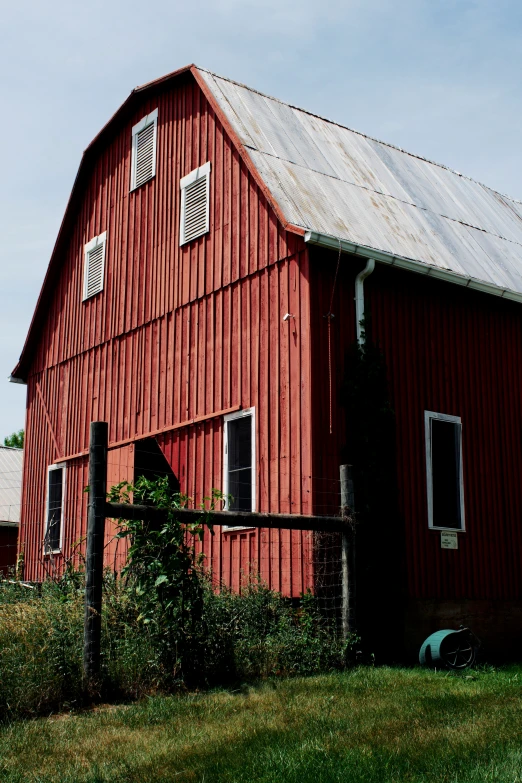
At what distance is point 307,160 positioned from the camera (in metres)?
14.1

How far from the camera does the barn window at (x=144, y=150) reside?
15.9 meters

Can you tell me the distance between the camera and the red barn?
11789mm

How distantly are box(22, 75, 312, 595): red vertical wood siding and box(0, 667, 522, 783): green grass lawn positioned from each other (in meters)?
3.26

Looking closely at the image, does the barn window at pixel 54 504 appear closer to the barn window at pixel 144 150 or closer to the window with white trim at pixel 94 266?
the window with white trim at pixel 94 266

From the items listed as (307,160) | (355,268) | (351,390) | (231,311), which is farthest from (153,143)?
(351,390)

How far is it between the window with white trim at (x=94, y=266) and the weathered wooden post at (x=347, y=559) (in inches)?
315

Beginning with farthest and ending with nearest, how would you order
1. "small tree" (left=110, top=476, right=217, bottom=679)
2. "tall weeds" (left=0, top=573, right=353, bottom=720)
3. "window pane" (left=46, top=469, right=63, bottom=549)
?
"window pane" (left=46, top=469, right=63, bottom=549)
"small tree" (left=110, top=476, right=217, bottom=679)
"tall weeds" (left=0, top=573, right=353, bottom=720)

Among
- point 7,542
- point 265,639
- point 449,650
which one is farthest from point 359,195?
point 7,542

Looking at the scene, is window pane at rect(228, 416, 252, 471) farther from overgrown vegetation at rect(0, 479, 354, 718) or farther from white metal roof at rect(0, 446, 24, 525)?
white metal roof at rect(0, 446, 24, 525)

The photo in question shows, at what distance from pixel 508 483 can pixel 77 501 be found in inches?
284

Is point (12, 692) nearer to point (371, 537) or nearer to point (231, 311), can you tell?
point (371, 537)

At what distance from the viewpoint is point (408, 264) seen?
40.5 feet

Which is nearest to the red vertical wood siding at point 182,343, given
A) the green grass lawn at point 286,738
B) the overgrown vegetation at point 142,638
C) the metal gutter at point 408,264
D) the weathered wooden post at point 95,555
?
the metal gutter at point 408,264

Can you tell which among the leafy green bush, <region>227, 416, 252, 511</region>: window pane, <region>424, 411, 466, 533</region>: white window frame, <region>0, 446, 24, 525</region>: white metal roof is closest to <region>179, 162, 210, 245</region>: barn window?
<region>227, 416, 252, 511</region>: window pane
